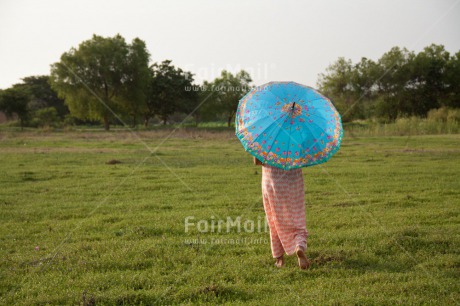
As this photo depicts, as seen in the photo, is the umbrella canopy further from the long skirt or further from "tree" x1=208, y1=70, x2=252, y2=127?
"tree" x1=208, y1=70, x2=252, y2=127

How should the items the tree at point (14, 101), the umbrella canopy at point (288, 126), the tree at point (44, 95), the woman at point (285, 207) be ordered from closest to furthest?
the umbrella canopy at point (288, 126), the woman at point (285, 207), the tree at point (14, 101), the tree at point (44, 95)

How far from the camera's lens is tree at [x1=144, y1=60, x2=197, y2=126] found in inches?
2388

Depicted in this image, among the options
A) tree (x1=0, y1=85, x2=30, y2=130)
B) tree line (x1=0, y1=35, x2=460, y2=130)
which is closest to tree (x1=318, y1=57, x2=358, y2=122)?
tree line (x1=0, y1=35, x2=460, y2=130)

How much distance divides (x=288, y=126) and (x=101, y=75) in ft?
149

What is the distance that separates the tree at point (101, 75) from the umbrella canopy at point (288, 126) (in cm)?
4216

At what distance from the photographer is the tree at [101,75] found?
46.5m

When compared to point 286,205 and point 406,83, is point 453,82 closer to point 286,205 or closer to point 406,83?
point 406,83

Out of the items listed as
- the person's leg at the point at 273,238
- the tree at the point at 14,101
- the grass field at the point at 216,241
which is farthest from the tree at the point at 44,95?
the person's leg at the point at 273,238

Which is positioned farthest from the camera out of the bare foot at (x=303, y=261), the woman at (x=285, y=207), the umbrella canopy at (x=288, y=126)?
the woman at (x=285, y=207)

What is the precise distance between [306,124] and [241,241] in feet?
8.05

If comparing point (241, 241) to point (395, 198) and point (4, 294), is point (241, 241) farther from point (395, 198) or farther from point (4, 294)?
point (395, 198)

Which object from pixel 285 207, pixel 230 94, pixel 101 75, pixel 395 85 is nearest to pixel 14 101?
pixel 101 75

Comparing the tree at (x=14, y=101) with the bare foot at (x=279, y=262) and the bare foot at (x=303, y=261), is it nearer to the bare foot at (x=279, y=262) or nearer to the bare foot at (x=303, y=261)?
the bare foot at (x=279, y=262)

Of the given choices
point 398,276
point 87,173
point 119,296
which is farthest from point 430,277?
point 87,173
